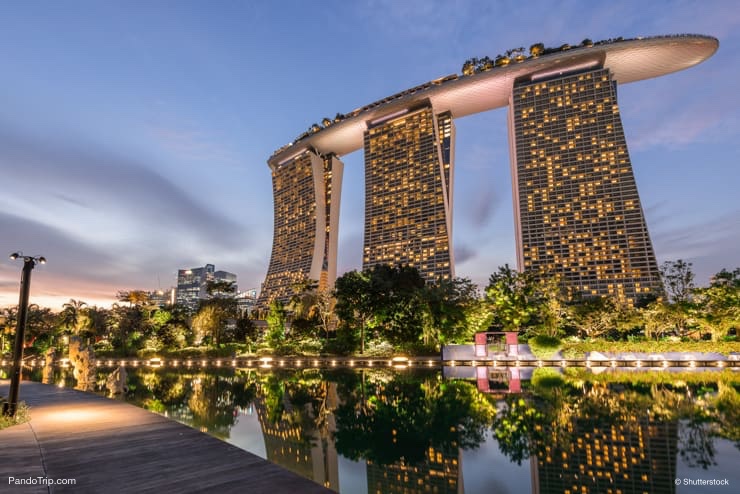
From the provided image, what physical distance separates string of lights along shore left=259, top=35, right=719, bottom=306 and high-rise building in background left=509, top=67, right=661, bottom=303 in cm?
19

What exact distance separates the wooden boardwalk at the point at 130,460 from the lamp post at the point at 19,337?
654 mm

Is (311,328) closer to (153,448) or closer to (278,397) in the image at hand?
(278,397)

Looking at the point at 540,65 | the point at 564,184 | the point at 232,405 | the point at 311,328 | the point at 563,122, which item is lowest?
the point at 232,405

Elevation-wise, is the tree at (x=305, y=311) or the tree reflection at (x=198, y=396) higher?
the tree at (x=305, y=311)

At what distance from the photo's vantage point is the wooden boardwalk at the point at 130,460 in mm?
5922

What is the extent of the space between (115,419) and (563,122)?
92482mm

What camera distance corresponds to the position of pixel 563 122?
85.8 meters

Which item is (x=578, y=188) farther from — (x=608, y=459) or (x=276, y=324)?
(x=608, y=459)

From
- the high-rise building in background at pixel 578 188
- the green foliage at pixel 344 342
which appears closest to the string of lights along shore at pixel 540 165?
the high-rise building in background at pixel 578 188

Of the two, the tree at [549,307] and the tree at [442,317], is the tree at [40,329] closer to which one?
the tree at [442,317]

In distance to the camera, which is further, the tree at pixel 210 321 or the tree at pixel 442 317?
the tree at pixel 210 321

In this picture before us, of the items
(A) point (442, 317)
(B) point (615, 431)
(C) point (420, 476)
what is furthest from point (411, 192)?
(C) point (420, 476)

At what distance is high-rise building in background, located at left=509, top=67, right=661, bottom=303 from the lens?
7606 cm

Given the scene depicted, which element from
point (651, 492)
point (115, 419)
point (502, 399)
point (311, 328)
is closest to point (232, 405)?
point (115, 419)
